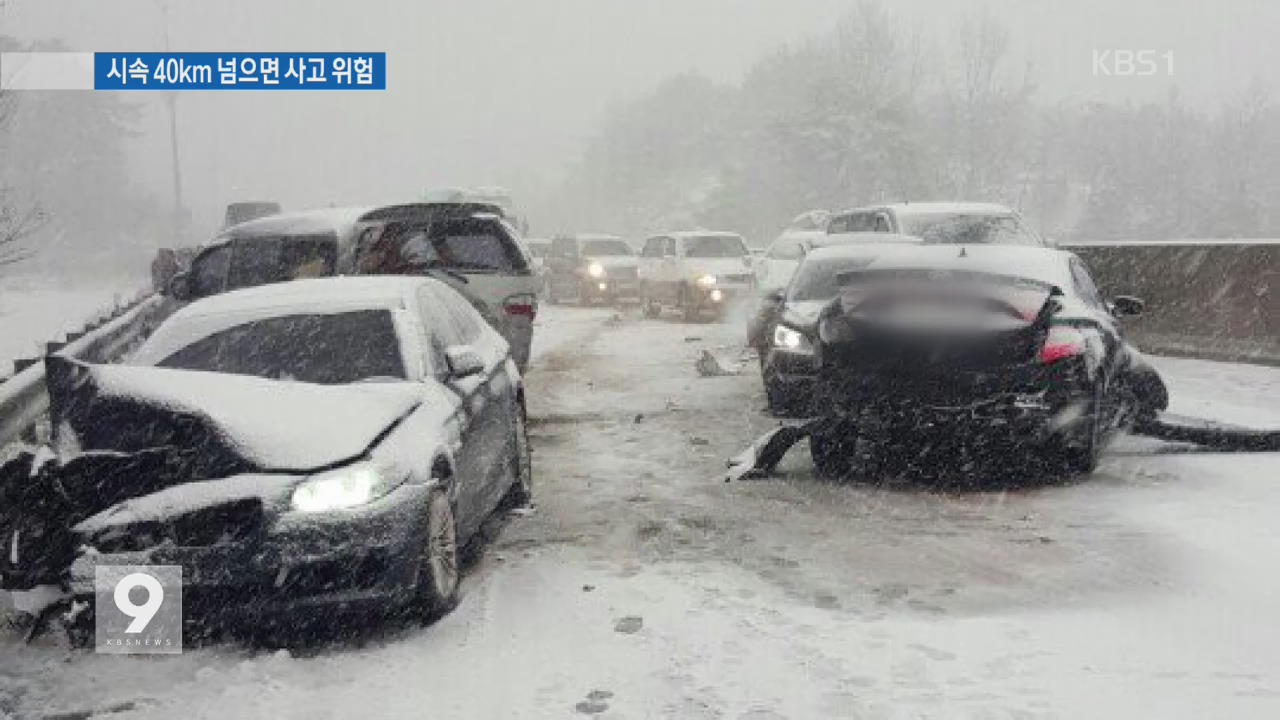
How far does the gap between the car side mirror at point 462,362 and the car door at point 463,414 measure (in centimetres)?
4

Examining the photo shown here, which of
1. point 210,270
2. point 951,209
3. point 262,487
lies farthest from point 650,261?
point 262,487

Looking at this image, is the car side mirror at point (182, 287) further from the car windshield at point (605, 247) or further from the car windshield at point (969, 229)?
→ the car windshield at point (605, 247)

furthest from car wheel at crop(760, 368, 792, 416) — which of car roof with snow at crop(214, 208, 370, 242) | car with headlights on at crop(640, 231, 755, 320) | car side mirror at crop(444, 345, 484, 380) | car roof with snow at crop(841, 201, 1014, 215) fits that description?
car with headlights on at crop(640, 231, 755, 320)

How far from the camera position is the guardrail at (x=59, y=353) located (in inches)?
312

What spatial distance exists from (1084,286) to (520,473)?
13.7ft

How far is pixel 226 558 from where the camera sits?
16.7 ft

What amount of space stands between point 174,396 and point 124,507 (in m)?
0.49

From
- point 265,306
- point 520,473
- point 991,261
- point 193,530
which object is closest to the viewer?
point 193,530

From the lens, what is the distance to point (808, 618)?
5703 millimetres

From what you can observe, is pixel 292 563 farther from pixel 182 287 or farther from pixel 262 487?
pixel 182 287

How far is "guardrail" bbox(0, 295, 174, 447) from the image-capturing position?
7914 mm

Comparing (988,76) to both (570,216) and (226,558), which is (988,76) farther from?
(226,558)

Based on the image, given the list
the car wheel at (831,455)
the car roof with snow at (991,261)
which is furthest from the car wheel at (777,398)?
the car wheel at (831,455)

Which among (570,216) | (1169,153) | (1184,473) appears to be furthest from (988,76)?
(1184,473)
